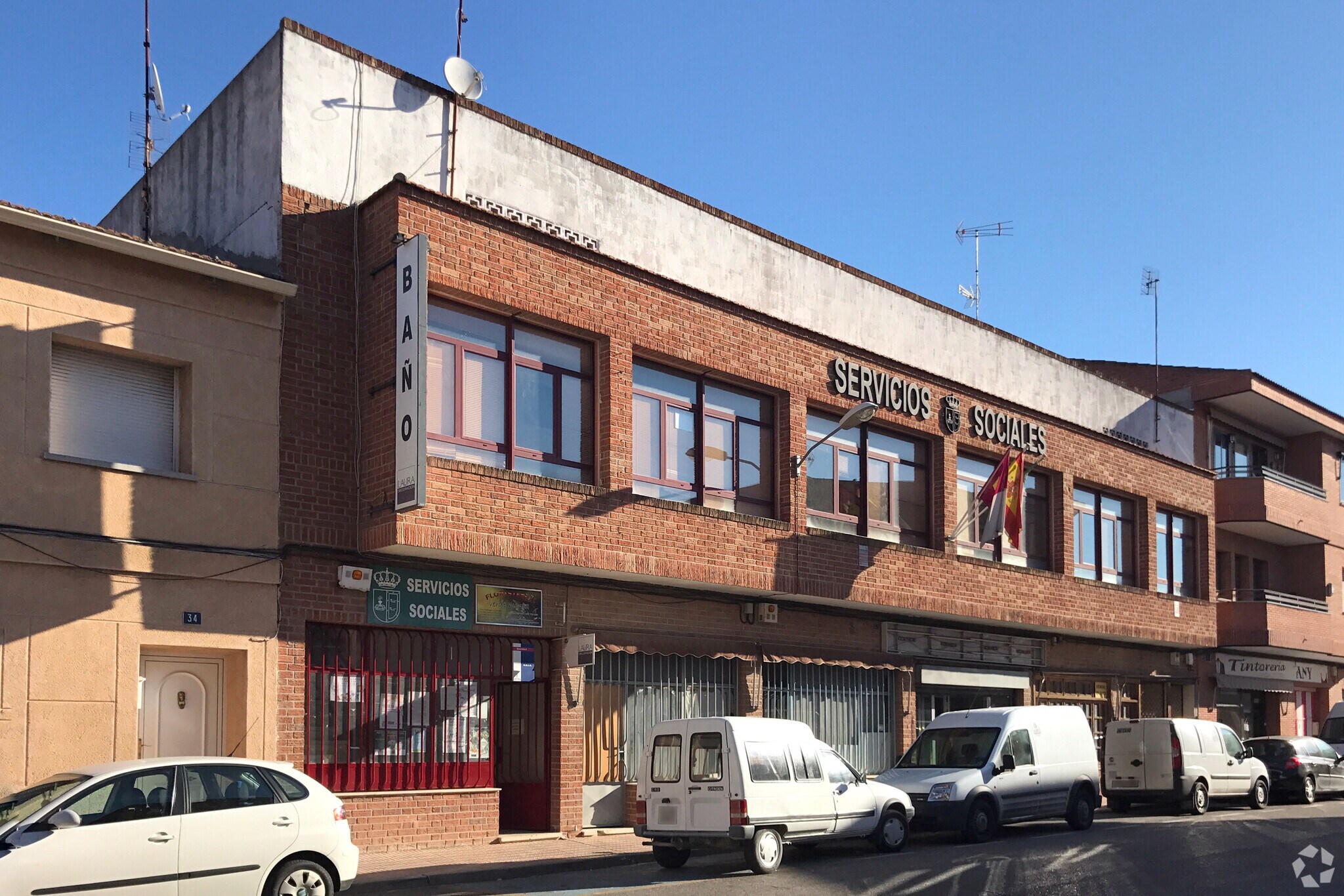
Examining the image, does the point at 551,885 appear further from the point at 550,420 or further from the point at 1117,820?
the point at 1117,820

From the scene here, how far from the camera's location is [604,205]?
19.7m

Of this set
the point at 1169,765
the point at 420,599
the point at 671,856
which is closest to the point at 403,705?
the point at 420,599

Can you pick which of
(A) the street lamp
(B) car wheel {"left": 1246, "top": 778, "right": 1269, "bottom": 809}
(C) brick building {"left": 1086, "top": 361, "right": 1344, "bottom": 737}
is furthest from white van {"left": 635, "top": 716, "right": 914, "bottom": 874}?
(C) brick building {"left": 1086, "top": 361, "right": 1344, "bottom": 737}

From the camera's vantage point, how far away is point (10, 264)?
1357 cm

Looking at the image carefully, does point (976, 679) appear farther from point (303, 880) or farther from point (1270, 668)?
point (303, 880)

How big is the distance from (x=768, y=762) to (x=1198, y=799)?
11.5 m

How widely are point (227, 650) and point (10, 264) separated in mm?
4614

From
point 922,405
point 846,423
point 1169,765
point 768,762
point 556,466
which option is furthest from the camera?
point 922,405

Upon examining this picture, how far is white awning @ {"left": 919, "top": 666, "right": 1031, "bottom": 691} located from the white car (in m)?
14.7

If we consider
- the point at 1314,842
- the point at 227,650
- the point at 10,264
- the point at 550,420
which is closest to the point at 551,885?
the point at 227,650

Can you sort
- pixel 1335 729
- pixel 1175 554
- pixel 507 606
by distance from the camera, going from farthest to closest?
pixel 1175 554
pixel 1335 729
pixel 507 606

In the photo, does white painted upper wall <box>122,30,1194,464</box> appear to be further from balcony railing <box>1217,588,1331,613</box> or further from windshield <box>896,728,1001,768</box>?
balcony railing <box>1217,588,1331,613</box>

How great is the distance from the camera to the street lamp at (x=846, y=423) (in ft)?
66.0

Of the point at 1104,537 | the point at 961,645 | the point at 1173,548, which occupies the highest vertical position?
the point at 1104,537
